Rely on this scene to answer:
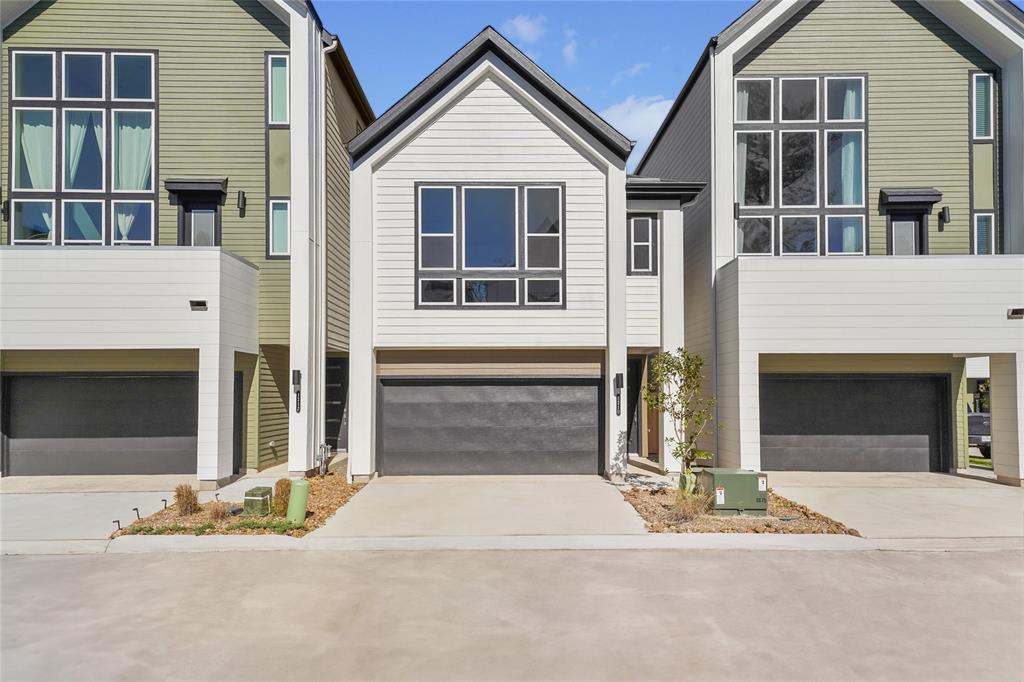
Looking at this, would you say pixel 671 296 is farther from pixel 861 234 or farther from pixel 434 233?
pixel 434 233

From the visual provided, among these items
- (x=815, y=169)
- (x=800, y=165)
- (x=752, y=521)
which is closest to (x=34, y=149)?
(x=752, y=521)

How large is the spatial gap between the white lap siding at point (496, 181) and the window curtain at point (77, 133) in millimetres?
6486

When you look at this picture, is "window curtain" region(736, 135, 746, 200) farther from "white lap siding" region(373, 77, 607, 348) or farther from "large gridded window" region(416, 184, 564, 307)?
"large gridded window" region(416, 184, 564, 307)

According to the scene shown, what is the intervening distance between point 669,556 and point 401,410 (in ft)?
24.7

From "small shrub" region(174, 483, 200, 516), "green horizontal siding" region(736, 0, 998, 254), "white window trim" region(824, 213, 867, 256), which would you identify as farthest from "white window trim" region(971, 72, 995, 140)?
"small shrub" region(174, 483, 200, 516)

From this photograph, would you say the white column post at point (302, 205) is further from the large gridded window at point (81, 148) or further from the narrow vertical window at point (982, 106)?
the narrow vertical window at point (982, 106)

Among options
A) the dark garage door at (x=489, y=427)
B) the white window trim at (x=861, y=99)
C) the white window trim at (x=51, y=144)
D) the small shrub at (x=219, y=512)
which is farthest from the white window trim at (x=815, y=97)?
the white window trim at (x=51, y=144)

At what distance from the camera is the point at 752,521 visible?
959 centimetres

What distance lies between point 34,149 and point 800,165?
57.5ft

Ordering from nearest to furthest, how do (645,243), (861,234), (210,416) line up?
(210,416)
(861,234)
(645,243)

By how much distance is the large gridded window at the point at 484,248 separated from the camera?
13.5 meters

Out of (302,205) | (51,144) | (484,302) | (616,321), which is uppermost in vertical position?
(51,144)

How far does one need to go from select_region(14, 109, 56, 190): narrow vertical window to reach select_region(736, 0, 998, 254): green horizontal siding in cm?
1593

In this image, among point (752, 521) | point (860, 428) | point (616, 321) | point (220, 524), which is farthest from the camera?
point (860, 428)
